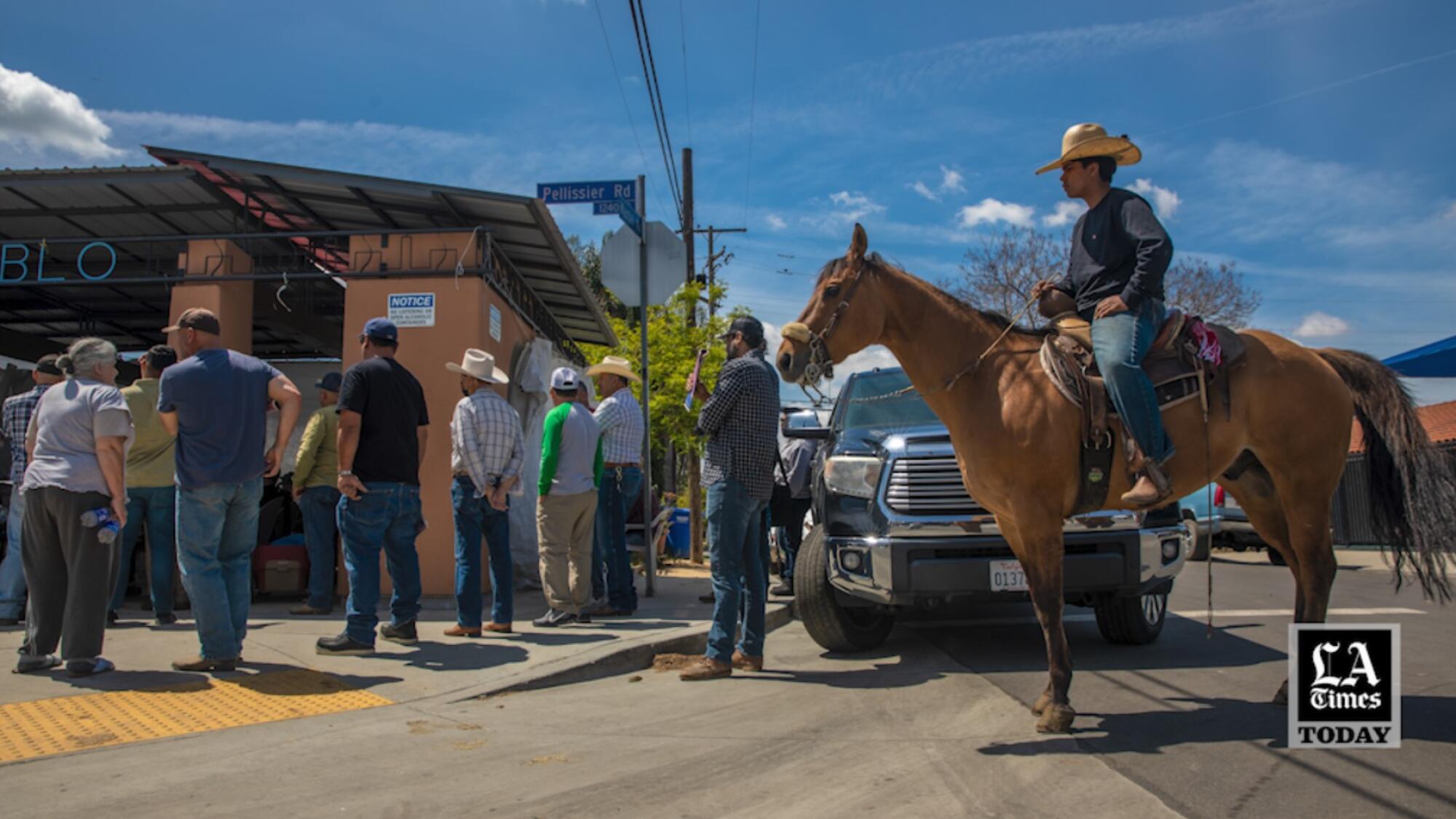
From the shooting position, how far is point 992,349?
4.84 m

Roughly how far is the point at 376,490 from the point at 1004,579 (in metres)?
4.00

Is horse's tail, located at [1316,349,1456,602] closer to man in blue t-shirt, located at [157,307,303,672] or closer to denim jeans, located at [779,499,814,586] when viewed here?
denim jeans, located at [779,499,814,586]

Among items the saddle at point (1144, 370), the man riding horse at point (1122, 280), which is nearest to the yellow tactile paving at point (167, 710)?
the saddle at point (1144, 370)

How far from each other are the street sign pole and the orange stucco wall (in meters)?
1.53

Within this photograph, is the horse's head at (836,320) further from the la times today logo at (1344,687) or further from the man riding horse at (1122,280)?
the la times today logo at (1344,687)

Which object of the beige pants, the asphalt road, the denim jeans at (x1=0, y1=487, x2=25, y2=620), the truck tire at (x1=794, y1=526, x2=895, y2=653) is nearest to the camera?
the asphalt road

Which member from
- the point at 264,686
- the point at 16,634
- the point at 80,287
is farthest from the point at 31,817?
the point at 80,287

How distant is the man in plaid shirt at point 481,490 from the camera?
670cm

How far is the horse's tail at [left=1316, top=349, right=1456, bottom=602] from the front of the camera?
15.5 feet

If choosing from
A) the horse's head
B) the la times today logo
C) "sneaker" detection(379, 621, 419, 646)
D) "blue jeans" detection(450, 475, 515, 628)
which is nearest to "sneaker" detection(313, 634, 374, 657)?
"sneaker" detection(379, 621, 419, 646)

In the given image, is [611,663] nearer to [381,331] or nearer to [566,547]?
[566,547]

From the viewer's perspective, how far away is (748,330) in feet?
19.9

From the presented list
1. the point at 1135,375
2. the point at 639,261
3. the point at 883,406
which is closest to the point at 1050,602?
the point at 1135,375

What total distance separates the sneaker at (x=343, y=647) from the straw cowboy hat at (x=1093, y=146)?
5.03 m
